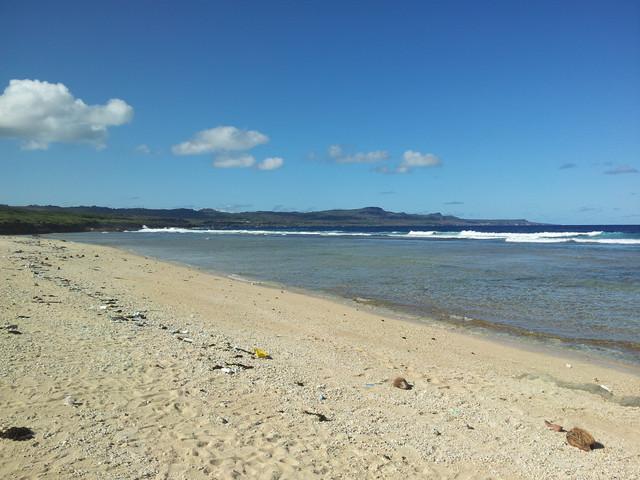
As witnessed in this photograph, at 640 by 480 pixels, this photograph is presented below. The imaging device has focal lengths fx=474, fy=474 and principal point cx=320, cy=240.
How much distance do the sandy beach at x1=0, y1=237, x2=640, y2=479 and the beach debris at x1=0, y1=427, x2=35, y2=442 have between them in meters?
0.05

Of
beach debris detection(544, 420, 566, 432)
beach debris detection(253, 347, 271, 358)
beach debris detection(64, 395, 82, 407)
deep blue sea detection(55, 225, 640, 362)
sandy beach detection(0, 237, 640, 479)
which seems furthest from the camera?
deep blue sea detection(55, 225, 640, 362)

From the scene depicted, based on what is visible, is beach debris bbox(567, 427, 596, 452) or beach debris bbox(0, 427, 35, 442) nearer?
beach debris bbox(0, 427, 35, 442)

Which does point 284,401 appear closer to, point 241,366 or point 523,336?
point 241,366

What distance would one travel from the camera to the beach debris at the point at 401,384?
752 cm

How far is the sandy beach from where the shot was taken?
4762 millimetres

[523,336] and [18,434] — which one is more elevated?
[18,434]

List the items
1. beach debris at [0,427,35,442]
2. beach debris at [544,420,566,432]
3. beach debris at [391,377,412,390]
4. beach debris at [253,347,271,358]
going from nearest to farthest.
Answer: beach debris at [0,427,35,442]
beach debris at [544,420,566,432]
beach debris at [391,377,412,390]
beach debris at [253,347,271,358]

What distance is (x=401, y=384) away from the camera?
7574 millimetres

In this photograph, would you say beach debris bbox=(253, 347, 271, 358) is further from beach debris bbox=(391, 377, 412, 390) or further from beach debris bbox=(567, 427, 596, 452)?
beach debris bbox=(567, 427, 596, 452)

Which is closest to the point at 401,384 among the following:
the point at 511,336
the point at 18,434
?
the point at 18,434

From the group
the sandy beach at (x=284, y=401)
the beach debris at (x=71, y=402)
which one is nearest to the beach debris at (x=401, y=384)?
the sandy beach at (x=284, y=401)

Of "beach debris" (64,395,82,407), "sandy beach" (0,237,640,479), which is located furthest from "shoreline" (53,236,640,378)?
"beach debris" (64,395,82,407)

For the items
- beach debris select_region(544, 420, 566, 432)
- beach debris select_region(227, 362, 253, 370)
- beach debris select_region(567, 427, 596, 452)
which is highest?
beach debris select_region(227, 362, 253, 370)

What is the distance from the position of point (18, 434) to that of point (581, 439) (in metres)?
6.25
